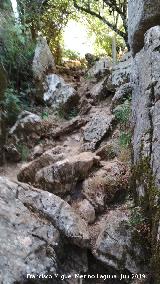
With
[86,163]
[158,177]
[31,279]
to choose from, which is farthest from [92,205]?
[31,279]

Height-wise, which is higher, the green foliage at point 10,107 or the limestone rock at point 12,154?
the green foliage at point 10,107

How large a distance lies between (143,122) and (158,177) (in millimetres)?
1166

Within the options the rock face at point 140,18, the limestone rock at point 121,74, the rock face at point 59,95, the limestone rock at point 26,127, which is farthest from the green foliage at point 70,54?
the rock face at point 140,18

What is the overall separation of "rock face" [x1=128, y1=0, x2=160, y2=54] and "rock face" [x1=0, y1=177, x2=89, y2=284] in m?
3.17

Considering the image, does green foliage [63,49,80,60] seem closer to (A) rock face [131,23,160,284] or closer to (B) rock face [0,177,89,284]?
(A) rock face [131,23,160,284]

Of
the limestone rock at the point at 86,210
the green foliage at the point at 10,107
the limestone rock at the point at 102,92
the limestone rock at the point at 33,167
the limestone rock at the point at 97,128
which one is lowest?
the limestone rock at the point at 86,210

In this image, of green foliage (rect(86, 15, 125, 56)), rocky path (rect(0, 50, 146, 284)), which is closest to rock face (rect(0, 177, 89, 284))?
rocky path (rect(0, 50, 146, 284))

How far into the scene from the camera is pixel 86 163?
17.9 ft

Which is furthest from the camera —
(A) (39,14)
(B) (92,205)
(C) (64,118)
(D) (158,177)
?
(A) (39,14)

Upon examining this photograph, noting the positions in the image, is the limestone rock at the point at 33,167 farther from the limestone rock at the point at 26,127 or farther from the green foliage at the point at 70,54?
the green foliage at the point at 70,54

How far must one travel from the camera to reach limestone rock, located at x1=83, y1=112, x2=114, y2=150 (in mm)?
6923

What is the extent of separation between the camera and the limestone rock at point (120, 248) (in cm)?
407

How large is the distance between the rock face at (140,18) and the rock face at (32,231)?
3168 millimetres

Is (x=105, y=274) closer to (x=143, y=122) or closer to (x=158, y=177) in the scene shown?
(x=158, y=177)
